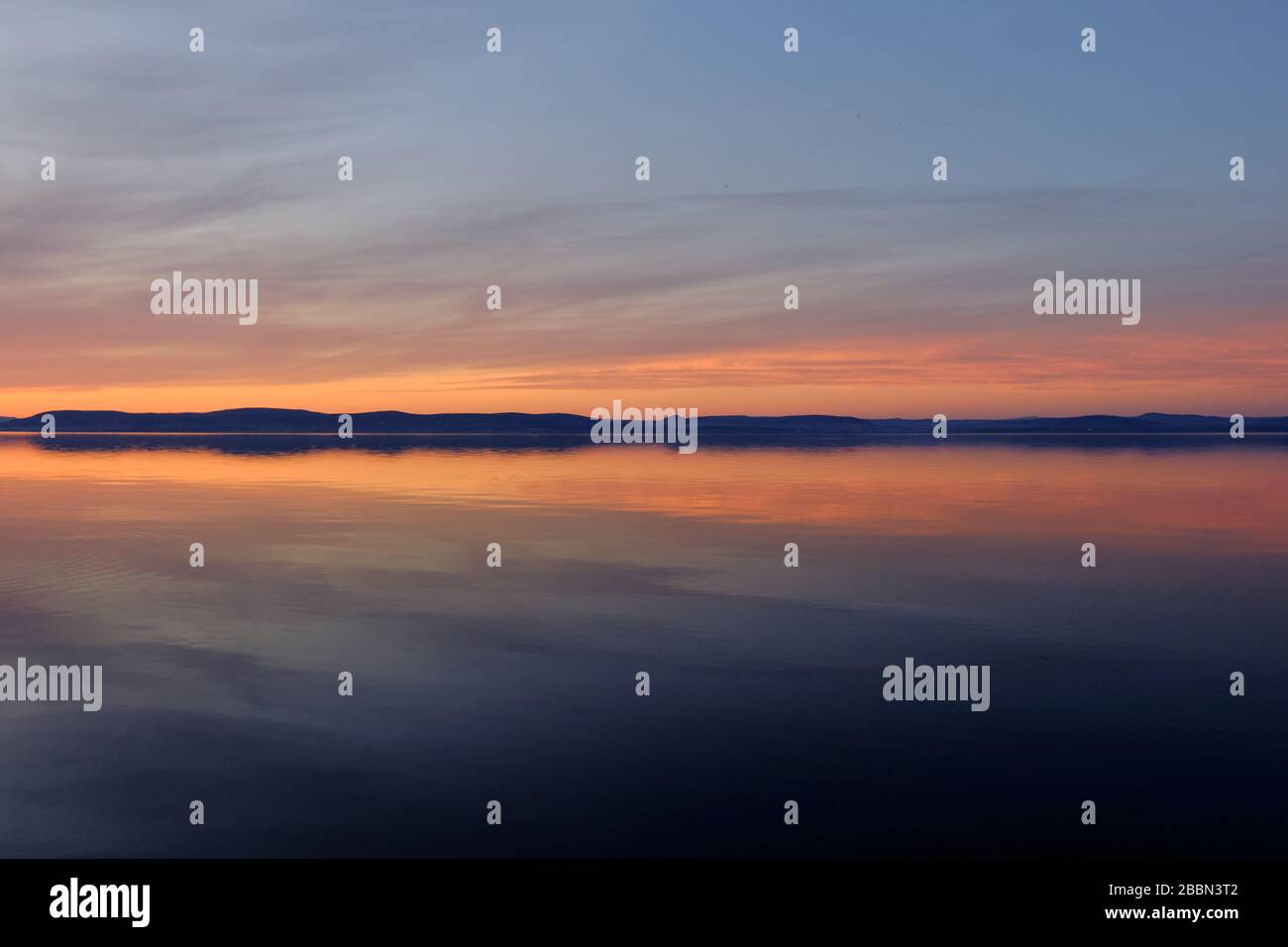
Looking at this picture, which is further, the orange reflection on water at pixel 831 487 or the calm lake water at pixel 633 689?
the orange reflection on water at pixel 831 487

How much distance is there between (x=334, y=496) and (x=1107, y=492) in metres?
25.7

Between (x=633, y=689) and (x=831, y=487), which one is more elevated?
(x=831, y=487)

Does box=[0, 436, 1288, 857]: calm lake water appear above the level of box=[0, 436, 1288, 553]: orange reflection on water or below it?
below

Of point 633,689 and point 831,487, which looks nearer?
point 633,689

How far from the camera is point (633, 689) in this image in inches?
450

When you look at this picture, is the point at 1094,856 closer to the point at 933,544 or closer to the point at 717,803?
the point at 717,803

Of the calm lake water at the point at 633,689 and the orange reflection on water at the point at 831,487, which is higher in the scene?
the orange reflection on water at the point at 831,487

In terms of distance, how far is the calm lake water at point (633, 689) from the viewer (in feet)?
26.7

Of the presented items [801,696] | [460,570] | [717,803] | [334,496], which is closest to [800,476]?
[334,496]

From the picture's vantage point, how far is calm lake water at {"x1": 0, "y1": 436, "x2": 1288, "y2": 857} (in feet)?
26.7

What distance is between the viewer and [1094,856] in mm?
7613

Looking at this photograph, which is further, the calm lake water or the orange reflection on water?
the orange reflection on water
